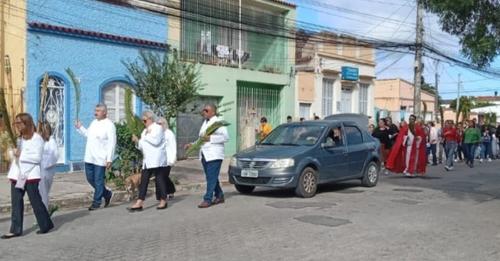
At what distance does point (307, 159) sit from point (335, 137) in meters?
1.41

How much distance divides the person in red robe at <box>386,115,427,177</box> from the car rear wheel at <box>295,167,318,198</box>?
5293 millimetres

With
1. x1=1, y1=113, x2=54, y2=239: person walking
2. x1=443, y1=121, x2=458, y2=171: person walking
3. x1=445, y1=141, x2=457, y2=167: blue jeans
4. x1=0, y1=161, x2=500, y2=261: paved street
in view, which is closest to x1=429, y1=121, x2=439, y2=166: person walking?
x1=443, y1=121, x2=458, y2=171: person walking

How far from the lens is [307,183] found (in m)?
12.0

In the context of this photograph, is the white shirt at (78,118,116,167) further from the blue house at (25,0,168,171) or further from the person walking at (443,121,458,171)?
the person walking at (443,121,458,171)

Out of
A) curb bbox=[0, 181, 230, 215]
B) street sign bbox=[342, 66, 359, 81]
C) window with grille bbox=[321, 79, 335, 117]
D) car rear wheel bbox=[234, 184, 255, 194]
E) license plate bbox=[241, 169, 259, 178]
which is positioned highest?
street sign bbox=[342, 66, 359, 81]

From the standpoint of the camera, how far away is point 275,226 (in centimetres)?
873

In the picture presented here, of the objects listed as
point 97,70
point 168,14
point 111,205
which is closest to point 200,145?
point 111,205

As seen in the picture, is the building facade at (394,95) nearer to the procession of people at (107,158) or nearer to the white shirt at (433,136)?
the white shirt at (433,136)

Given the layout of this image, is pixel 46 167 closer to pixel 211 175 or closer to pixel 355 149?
pixel 211 175

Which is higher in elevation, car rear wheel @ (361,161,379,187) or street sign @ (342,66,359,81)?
street sign @ (342,66,359,81)

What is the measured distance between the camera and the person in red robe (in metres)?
16.6

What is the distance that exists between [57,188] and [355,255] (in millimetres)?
7901

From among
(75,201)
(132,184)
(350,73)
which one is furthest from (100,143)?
(350,73)

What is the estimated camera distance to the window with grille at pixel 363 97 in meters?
31.7
